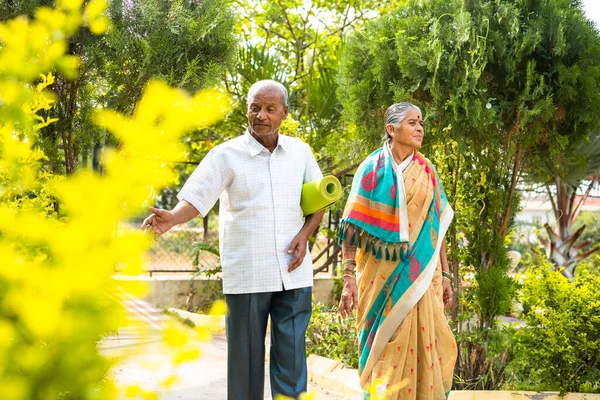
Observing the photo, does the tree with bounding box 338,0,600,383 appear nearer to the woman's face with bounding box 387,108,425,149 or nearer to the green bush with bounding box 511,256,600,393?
the green bush with bounding box 511,256,600,393

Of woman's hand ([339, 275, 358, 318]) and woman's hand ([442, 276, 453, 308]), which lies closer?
woman's hand ([339, 275, 358, 318])

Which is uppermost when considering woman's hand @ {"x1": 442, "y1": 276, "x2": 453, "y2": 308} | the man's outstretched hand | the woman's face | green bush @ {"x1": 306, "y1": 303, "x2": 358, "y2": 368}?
the woman's face

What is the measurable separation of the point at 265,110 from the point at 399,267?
1.21 meters

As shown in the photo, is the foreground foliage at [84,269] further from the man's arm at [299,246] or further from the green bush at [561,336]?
the green bush at [561,336]

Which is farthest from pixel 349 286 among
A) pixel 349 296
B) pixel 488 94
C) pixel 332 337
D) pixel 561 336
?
pixel 332 337

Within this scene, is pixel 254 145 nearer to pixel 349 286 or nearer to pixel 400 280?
pixel 349 286

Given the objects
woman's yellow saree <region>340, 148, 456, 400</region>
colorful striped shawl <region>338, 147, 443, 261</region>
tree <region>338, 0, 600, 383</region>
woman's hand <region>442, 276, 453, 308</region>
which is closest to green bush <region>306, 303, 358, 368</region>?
tree <region>338, 0, 600, 383</region>

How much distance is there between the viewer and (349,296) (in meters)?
3.99

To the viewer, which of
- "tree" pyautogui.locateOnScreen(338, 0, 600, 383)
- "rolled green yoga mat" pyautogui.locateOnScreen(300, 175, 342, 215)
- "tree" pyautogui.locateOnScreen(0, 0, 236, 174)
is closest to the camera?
"rolled green yoga mat" pyautogui.locateOnScreen(300, 175, 342, 215)

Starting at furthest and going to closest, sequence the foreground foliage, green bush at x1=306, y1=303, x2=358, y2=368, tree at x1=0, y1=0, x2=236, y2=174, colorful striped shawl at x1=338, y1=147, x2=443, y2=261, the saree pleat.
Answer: green bush at x1=306, y1=303, x2=358, y2=368 < tree at x1=0, y1=0, x2=236, y2=174 < colorful striped shawl at x1=338, y1=147, x2=443, y2=261 < the saree pleat < the foreground foliage

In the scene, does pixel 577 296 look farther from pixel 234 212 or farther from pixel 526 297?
pixel 234 212

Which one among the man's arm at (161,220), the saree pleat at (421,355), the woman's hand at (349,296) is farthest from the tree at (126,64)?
the saree pleat at (421,355)

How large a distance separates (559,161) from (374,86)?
1.48 metres

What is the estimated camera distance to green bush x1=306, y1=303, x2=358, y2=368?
589 centimetres
